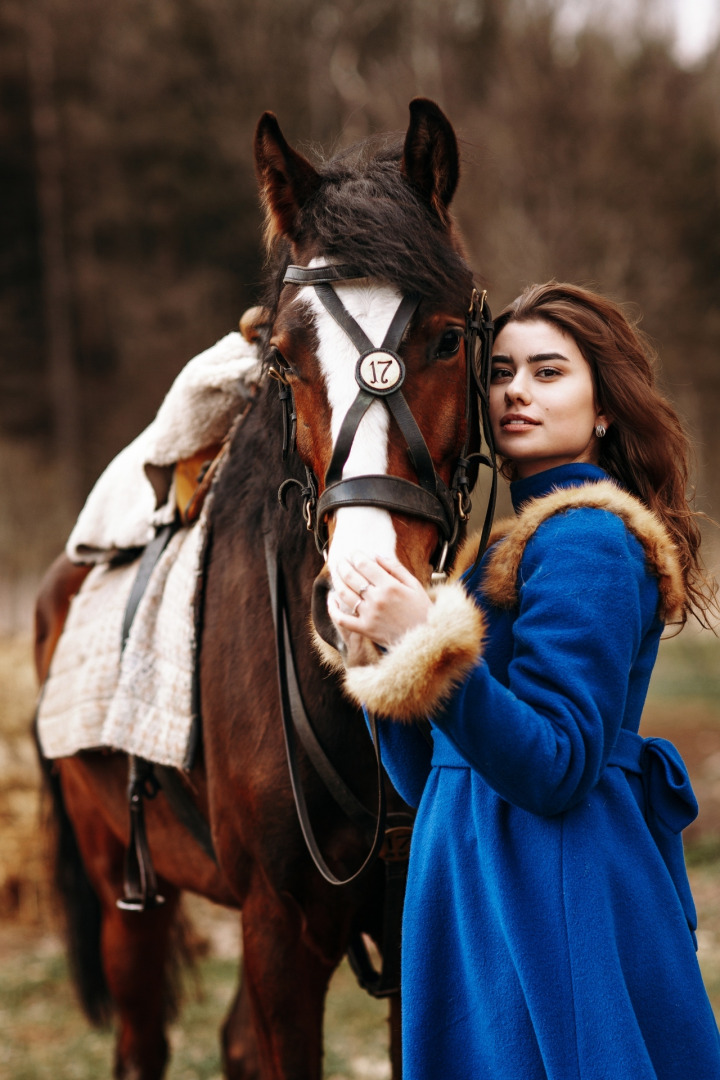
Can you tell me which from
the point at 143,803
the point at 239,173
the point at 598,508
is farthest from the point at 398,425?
the point at 239,173

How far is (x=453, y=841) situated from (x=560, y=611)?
1.22 feet

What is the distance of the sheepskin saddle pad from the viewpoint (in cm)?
222

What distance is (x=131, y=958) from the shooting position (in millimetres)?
3168

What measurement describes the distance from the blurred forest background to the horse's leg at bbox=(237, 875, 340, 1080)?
1639mm

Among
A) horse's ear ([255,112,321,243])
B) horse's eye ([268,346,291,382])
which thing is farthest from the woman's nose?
horse's ear ([255,112,321,243])

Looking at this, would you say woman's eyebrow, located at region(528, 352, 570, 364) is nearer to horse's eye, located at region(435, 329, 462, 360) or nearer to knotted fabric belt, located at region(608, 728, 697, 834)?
horse's eye, located at region(435, 329, 462, 360)

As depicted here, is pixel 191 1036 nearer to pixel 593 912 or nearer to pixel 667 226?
pixel 593 912

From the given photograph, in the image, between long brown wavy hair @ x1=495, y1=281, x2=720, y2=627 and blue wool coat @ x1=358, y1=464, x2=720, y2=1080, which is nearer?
blue wool coat @ x1=358, y1=464, x2=720, y2=1080

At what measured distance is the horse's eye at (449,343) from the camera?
1562 mm

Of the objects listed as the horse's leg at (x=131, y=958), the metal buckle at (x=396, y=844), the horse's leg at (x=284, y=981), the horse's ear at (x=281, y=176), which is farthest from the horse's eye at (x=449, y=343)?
the horse's leg at (x=131, y=958)

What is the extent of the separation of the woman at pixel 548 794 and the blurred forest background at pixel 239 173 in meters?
1.05

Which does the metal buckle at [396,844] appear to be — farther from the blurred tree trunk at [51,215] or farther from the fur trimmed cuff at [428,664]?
the blurred tree trunk at [51,215]

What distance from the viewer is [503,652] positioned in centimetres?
139

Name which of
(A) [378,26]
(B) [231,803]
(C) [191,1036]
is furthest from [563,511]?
(A) [378,26]
